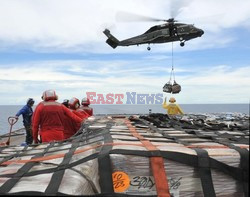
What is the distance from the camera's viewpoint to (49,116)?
720cm

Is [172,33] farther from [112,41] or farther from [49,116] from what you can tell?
[49,116]

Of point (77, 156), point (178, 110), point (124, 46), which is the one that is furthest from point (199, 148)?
point (124, 46)

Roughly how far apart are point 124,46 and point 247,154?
101 feet

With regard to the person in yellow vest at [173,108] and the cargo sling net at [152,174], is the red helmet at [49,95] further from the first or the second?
the person in yellow vest at [173,108]

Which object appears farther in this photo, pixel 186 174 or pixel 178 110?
pixel 178 110

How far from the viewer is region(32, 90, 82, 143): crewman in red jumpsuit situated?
7.14m

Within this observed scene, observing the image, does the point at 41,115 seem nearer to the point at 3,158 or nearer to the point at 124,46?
the point at 3,158

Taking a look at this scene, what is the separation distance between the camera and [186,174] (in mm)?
3000

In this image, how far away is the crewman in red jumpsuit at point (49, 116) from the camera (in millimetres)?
7141

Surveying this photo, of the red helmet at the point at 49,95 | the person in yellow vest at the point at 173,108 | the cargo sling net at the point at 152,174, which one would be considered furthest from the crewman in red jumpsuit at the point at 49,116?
the person in yellow vest at the point at 173,108

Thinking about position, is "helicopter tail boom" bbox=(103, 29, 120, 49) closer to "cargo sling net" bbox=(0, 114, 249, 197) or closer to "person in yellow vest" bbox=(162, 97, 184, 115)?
"person in yellow vest" bbox=(162, 97, 184, 115)

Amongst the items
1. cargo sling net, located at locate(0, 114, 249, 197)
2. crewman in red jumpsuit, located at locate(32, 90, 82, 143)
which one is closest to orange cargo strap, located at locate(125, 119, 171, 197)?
cargo sling net, located at locate(0, 114, 249, 197)

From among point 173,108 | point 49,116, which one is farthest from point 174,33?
point 49,116

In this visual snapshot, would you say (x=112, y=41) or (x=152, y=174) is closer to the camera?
(x=152, y=174)
